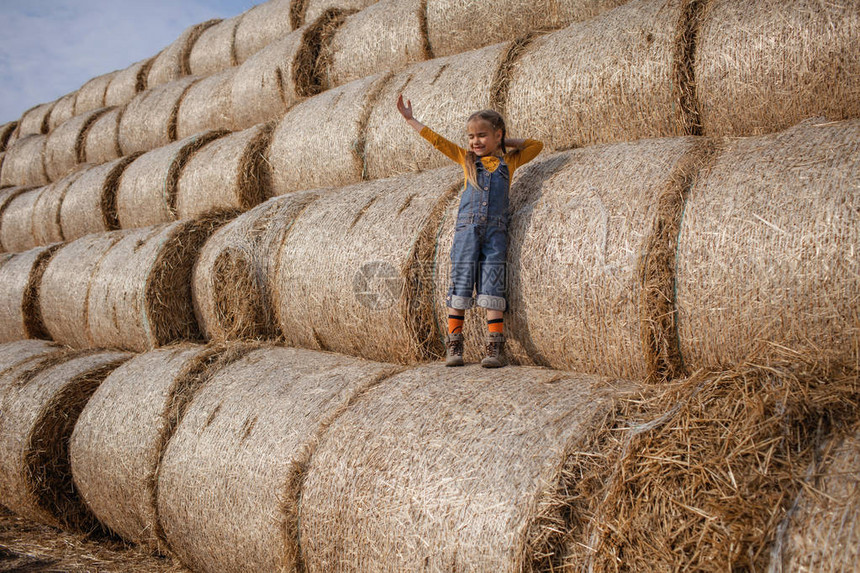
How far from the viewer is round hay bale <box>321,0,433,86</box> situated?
5.13m

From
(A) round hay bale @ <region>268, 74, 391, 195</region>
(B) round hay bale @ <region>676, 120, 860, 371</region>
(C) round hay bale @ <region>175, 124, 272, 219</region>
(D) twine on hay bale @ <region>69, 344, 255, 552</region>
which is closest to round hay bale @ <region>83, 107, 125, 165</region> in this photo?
(C) round hay bale @ <region>175, 124, 272, 219</region>

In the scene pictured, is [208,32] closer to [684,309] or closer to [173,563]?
[173,563]

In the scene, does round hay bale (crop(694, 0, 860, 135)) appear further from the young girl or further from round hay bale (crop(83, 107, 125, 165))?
round hay bale (crop(83, 107, 125, 165))

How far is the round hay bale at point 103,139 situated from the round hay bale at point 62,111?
85.6 inches

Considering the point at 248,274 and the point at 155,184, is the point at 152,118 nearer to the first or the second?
the point at 155,184

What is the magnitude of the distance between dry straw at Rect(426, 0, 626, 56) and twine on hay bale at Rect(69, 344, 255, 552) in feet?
8.87

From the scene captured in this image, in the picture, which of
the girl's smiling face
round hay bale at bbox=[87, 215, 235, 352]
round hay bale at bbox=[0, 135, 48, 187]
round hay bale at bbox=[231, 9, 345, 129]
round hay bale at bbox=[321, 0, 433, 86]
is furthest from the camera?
round hay bale at bbox=[0, 135, 48, 187]

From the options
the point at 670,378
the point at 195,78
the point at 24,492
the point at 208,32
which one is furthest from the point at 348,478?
the point at 208,32

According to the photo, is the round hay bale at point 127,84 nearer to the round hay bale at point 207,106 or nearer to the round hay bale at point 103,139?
the round hay bale at point 103,139

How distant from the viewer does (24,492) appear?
409cm

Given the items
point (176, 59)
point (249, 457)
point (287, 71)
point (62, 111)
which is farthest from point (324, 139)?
point (62, 111)

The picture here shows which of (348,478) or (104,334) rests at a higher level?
(104,334)

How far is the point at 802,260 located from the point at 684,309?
0.45 meters

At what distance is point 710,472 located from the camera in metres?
1.81
